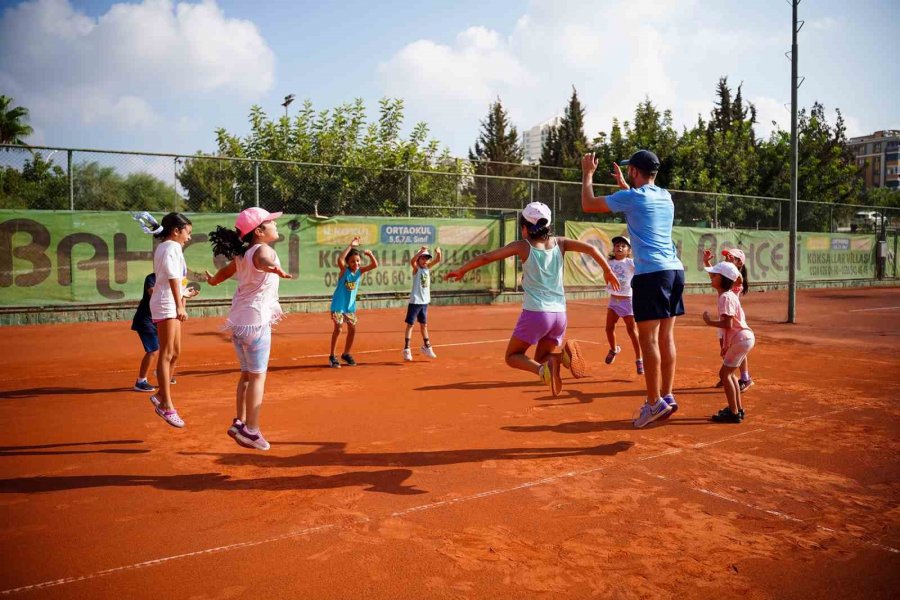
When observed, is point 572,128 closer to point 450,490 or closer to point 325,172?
point 325,172

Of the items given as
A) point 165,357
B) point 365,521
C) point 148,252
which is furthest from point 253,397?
point 148,252

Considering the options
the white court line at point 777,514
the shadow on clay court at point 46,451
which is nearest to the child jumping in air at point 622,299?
the white court line at point 777,514

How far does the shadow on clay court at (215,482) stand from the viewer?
459 centimetres

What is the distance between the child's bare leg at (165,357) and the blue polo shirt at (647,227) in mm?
4102

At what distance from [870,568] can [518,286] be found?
17.5 m

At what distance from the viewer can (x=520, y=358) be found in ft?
19.5

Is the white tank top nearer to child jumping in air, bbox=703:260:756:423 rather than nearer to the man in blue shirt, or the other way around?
the man in blue shirt

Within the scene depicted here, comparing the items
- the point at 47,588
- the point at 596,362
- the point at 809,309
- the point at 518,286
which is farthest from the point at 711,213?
the point at 47,588

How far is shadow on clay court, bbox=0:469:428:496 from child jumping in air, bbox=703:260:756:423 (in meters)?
3.29

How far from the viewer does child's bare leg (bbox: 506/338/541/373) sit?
584 centimetres

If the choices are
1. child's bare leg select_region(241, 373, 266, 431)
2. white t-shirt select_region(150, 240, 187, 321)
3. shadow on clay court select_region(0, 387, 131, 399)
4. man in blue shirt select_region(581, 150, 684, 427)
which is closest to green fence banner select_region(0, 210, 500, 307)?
shadow on clay court select_region(0, 387, 131, 399)

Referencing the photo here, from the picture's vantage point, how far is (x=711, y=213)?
85.3ft

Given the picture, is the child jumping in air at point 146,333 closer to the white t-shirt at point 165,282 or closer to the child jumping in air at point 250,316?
the white t-shirt at point 165,282

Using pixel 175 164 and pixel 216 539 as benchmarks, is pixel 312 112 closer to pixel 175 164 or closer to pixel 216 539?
pixel 175 164
